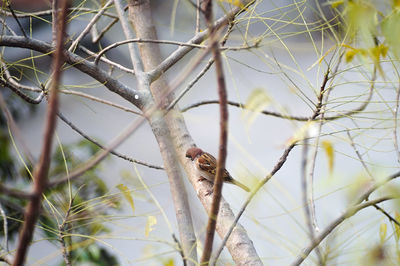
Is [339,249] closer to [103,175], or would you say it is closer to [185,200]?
[185,200]

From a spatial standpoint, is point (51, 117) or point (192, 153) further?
point (192, 153)

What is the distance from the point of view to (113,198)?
783 mm

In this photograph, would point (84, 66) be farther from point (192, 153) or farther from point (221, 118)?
point (221, 118)

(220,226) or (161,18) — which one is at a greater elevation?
(161,18)

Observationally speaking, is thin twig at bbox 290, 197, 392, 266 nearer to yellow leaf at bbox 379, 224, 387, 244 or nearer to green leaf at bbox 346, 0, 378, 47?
yellow leaf at bbox 379, 224, 387, 244

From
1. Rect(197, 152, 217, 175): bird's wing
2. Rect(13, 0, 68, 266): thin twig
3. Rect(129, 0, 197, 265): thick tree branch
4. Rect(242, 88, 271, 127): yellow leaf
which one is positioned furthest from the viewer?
Rect(197, 152, 217, 175): bird's wing

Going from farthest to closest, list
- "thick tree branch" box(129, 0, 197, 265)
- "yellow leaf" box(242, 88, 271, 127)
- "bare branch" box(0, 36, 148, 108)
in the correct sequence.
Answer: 1. "bare branch" box(0, 36, 148, 108)
2. "thick tree branch" box(129, 0, 197, 265)
3. "yellow leaf" box(242, 88, 271, 127)

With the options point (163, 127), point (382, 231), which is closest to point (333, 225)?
point (382, 231)

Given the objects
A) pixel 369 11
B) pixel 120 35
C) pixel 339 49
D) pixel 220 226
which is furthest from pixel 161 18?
pixel 369 11

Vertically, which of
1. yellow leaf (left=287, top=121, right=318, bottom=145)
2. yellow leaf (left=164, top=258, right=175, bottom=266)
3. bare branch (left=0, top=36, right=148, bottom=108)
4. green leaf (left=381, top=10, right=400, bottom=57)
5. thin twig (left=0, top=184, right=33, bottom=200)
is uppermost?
bare branch (left=0, top=36, right=148, bottom=108)

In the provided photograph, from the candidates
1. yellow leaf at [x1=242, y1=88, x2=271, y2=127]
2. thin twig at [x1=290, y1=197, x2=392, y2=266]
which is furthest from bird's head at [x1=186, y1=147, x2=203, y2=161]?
yellow leaf at [x1=242, y1=88, x2=271, y2=127]

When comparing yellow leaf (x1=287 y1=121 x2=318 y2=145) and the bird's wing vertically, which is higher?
the bird's wing

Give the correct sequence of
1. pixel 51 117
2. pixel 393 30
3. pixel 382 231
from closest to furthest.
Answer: pixel 51 117 < pixel 393 30 < pixel 382 231

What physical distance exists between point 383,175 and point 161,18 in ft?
5.31
